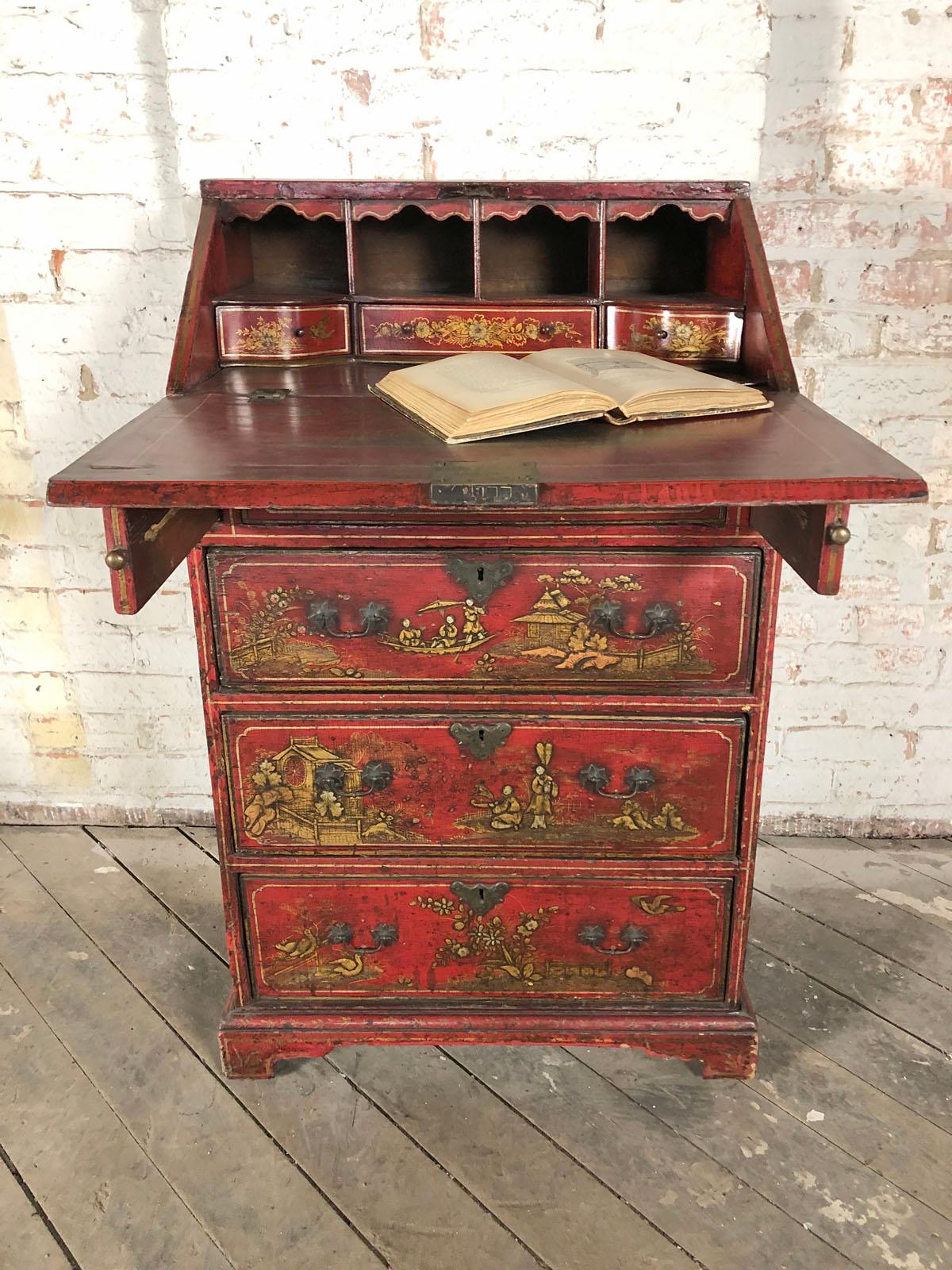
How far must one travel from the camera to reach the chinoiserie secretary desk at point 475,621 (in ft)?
4.28

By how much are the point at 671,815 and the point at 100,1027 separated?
1150mm

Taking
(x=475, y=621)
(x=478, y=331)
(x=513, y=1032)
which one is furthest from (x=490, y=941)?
(x=478, y=331)

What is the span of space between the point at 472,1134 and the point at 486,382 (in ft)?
3.96

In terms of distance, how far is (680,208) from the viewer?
6.27 feet

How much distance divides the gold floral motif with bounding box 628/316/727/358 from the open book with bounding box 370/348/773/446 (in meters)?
0.18

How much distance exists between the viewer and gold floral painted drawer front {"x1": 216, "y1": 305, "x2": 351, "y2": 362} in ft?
6.06

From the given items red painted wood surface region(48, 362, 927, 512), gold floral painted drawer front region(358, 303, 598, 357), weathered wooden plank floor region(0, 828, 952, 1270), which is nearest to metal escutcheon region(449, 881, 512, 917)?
weathered wooden plank floor region(0, 828, 952, 1270)

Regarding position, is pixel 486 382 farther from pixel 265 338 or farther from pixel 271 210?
pixel 271 210

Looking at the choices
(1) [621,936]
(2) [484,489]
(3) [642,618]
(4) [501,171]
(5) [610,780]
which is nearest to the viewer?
(2) [484,489]

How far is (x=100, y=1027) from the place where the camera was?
1.95 m

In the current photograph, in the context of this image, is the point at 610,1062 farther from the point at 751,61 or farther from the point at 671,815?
→ the point at 751,61

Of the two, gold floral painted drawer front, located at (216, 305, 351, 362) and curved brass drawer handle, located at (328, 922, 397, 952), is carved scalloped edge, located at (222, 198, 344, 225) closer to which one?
gold floral painted drawer front, located at (216, 305, 351, 362)

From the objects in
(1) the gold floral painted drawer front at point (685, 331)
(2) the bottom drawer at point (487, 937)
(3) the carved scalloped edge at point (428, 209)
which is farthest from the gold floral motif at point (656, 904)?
(3) the carved scalloped edge at point (428, 209)

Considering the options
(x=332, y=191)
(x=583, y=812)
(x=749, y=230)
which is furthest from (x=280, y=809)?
(x=749, y=230)
